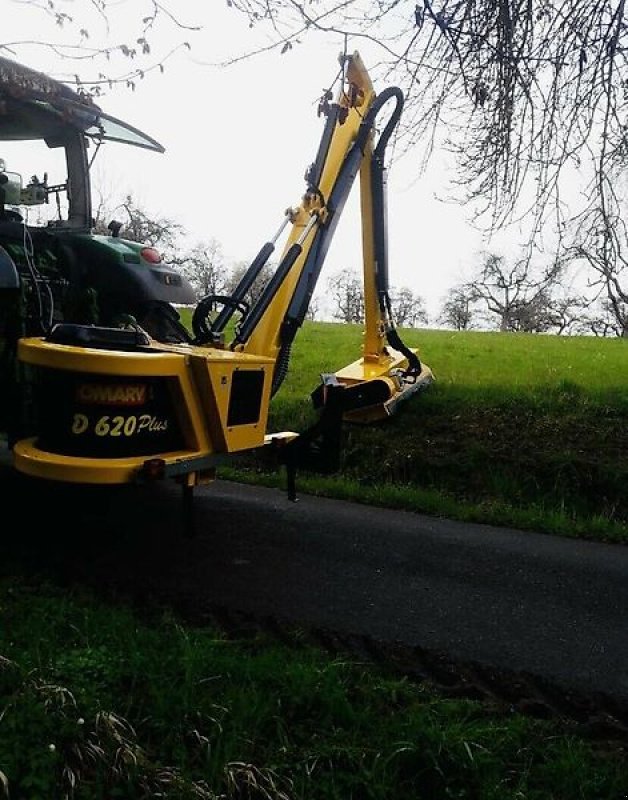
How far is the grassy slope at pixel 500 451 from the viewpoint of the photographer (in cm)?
541

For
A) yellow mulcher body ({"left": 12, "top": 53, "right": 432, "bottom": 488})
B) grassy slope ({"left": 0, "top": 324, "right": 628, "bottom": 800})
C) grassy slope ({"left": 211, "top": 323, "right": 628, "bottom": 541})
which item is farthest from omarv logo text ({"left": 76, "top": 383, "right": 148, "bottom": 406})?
grassy slope ({"left": 211, "top": 323, "right": 628, "bottom": 541})

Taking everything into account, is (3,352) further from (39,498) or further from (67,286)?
(39,498)

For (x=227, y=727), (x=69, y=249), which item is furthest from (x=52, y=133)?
(x=227, y=727)

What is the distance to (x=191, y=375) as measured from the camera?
3.51 m

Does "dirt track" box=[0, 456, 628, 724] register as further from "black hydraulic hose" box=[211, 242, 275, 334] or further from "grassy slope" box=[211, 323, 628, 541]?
Answer: "black hydraulic hose" box=[211, 242, 275, 334]

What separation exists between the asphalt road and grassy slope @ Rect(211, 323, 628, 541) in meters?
0.40

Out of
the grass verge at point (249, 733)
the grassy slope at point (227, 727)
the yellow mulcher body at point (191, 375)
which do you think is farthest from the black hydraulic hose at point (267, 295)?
the grass verge at point (249, 733)

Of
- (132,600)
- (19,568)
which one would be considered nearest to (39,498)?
(19,568)

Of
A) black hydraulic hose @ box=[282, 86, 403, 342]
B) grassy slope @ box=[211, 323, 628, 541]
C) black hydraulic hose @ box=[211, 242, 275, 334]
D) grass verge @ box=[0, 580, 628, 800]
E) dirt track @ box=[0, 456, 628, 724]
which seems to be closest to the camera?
grass verge @ box=[0, 580, 628, 800]

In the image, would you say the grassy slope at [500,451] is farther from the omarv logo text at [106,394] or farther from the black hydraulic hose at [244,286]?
the omarv logo text at [106,394]

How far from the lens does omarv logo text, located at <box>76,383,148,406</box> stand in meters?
3.22

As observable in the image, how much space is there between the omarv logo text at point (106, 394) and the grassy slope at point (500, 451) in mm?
2682

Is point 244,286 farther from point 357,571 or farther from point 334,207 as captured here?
point 357,571

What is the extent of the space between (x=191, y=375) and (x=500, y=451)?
3.30m
